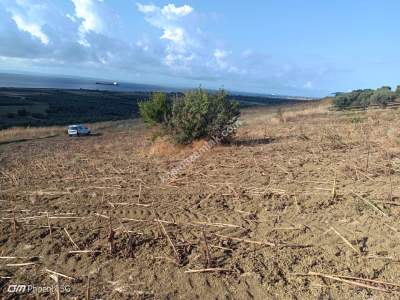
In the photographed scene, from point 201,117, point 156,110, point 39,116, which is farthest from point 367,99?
point 39,116

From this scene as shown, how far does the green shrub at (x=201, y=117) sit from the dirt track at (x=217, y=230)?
18.3 ft

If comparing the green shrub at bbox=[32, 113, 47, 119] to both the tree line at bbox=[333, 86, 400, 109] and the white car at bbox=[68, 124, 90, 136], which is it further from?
the tree line at bbox=[333, 86, 400, 109]

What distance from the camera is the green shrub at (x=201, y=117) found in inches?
709

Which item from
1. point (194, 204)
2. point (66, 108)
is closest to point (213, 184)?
point (194, 204)

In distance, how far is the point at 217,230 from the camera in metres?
7.14

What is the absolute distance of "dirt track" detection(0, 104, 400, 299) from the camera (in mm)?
5430

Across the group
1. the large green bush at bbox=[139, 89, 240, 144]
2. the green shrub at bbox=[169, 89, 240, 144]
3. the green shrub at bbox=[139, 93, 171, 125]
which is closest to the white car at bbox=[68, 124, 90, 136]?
the green shrub at bbox=[139, 93, 171, 125]

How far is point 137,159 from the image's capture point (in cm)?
1630

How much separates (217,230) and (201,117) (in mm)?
11236

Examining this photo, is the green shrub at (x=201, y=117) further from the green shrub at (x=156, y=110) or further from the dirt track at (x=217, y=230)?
the dirt track at (x=217, y=230)

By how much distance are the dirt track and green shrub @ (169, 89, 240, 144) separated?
5.57 metres

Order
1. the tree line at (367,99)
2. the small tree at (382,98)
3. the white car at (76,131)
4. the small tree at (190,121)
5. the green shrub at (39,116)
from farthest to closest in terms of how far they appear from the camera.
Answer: the green shrub at (39,116)
the tree line at (367,99)
the small tree at (382,98)
the white car at (76,131)
the small tree at (190,121)

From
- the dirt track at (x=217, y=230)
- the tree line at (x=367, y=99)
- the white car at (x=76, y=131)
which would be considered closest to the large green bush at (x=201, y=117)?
the dirt track at (x=217, y=230)

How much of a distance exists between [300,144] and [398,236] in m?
10.0
